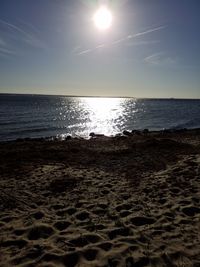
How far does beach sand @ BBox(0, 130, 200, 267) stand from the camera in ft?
18.9

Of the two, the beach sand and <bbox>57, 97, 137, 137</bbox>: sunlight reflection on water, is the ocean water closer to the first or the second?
<bbox>57, 97, 137, 137</bbox>: sunlight reflection on water

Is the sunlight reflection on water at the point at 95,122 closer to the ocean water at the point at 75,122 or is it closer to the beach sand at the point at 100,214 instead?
the ocean water at the point at 75,122

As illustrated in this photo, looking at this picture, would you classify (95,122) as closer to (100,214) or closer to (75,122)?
(75,122)

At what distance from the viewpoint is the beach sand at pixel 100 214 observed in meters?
5.76

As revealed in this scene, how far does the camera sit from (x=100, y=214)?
7891 millimetres

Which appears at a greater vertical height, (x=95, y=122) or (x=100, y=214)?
(x=100, y=214)

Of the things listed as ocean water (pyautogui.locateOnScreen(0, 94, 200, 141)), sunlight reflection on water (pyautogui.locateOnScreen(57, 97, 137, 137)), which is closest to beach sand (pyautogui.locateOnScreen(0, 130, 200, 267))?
ocean water (pyautogui.locateOnScreen(0, 94, 200, 141))

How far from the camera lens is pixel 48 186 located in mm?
10648

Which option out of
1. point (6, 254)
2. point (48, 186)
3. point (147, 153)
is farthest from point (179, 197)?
point (147, 153)

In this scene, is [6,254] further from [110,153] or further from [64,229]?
[110,153]

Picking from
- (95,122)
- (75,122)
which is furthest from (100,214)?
(95,122)

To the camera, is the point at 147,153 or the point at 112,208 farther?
the point at 147,153

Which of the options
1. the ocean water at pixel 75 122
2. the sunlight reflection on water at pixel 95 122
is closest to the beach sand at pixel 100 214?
the ocean water at pixel 75 122

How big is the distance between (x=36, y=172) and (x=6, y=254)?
23.6 feet
